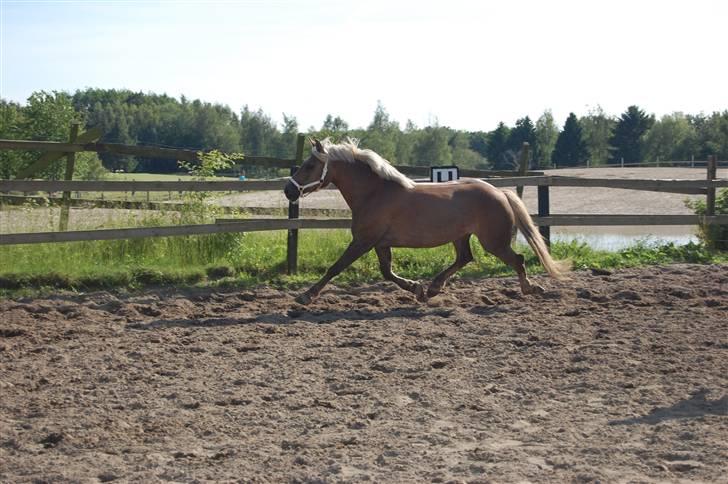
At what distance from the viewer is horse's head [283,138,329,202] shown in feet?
29.9

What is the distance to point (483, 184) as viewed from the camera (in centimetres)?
939

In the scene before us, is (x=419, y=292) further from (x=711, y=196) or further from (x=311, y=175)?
(x=711, y=196)

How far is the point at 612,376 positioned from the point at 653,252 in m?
6.93

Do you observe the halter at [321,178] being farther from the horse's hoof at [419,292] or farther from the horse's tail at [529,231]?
the horse's tail at [529,231]

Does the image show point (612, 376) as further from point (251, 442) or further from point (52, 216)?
point (52, 216)

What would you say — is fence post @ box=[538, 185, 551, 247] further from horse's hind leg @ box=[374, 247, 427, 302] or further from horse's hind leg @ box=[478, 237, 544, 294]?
horse's hind leg @ box=[374, 247, 427, 302]

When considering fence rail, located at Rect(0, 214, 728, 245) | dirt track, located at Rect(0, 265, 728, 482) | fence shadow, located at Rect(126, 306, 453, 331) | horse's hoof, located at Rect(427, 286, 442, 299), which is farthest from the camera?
fence rail, located at Rect(0, 214, 728, 245)

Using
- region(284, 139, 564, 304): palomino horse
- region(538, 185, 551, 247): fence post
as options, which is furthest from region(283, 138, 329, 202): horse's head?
region(538, 185, 551, 247): fence post

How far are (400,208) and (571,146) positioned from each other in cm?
6423

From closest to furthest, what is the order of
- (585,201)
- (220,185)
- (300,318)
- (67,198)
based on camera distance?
(300,318), (220,185), (67,198), (585,201)

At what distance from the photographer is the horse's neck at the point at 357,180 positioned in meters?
9.21

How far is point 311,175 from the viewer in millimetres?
9156

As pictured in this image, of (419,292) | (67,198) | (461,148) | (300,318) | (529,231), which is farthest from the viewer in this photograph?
(461,148)

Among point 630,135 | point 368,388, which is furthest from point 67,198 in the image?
point 630,135
